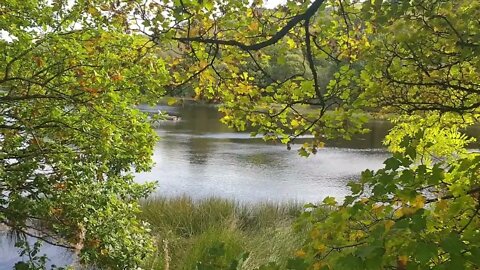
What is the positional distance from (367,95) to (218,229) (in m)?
5.91

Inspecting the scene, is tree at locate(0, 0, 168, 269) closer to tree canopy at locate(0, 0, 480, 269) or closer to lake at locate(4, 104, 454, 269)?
tree canopy at locate(0, 0, 480, 269)

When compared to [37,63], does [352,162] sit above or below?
below

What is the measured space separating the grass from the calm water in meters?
2.05

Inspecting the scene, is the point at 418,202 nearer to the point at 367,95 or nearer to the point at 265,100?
the point at 367,95

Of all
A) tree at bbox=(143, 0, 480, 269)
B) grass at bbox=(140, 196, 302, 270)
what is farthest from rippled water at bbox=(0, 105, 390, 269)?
tree at bbox=(143, 0, 480, 269)

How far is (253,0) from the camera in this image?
131 inches

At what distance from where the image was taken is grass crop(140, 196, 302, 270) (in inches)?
300

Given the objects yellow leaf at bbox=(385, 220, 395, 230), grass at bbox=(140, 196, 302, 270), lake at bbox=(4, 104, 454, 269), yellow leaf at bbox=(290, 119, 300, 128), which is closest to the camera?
yellow leaf at bbox=(385, 220, 395, 230)

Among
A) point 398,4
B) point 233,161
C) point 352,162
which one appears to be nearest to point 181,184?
point 233,161

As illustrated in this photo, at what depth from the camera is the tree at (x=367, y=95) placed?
2.05 m

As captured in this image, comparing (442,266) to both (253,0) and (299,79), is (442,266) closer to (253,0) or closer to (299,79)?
(299,79)

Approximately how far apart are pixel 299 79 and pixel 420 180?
1348 mm

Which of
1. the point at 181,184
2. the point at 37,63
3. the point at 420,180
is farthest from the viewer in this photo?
the point at 181,184

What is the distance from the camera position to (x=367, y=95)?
338cm
